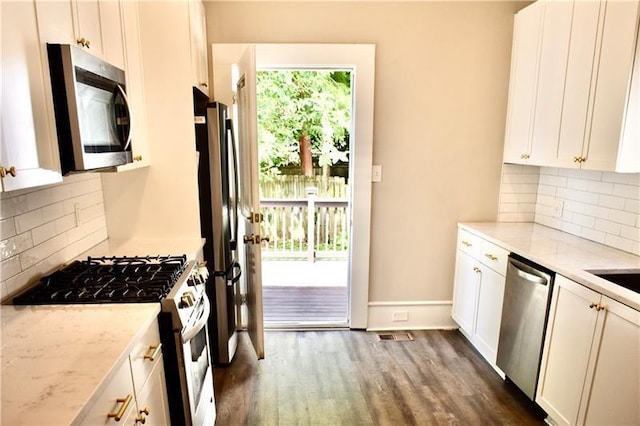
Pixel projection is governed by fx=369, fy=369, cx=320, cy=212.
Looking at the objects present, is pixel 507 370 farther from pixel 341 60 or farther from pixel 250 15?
pixel 250 15

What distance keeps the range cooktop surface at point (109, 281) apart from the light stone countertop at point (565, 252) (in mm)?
1858

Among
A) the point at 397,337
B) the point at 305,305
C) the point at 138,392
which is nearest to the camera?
the point at 138,392

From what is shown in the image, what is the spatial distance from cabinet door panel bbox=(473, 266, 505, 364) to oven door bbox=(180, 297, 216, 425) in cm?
180

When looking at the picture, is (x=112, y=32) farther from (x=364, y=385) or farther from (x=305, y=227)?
(x=305, y=227)

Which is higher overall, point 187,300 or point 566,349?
point 187,300

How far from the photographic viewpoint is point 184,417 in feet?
5.21

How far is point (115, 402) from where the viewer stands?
104cm

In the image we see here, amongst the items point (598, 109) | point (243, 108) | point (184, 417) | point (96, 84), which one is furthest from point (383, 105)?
point (184, 417)

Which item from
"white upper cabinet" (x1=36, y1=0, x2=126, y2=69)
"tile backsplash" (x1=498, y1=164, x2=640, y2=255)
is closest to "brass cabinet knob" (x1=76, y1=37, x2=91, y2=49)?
"white upper cabinet" (x1=36, y1=0, x2=126, y2=69)

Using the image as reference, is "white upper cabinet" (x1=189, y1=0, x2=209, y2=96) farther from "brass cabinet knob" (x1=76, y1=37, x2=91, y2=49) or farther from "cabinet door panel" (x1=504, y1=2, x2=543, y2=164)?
"cabinet door panel" (x1=504, y1=2, x2=543, y2=164)

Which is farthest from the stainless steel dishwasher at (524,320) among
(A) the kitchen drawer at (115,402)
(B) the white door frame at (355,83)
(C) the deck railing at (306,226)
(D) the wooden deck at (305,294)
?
(C) the deck railing at (306,226)

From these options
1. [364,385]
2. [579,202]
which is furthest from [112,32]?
[579,202]

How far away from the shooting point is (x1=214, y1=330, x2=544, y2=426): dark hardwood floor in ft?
6.89

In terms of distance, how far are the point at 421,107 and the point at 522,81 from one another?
702 millimetres
